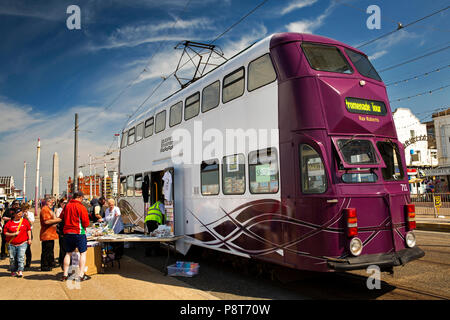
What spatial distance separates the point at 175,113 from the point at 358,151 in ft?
19.0

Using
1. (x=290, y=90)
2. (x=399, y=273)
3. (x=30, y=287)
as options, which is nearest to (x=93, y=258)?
(x=30, y=287)

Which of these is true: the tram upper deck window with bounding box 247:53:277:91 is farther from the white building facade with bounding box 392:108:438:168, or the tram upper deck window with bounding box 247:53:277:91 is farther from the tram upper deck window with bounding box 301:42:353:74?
the white building facade with bounding box 392:108:438:168

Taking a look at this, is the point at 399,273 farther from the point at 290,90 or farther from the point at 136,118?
the point at 136,118

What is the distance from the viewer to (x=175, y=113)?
33.8 ft

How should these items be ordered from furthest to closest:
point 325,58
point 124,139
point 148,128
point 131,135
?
point 124,139 → point 131,135 → point 148,128 → point 325,58

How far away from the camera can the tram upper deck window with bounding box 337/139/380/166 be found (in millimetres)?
5879

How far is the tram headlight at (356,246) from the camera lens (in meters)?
5.48

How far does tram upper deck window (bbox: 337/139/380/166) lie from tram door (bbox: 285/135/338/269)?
43 cm

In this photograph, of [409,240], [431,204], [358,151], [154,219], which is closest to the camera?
[358,151]

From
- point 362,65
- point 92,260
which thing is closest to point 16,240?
point 92,260

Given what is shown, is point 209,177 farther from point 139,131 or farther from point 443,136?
point 443,136

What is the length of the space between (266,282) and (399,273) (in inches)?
110
